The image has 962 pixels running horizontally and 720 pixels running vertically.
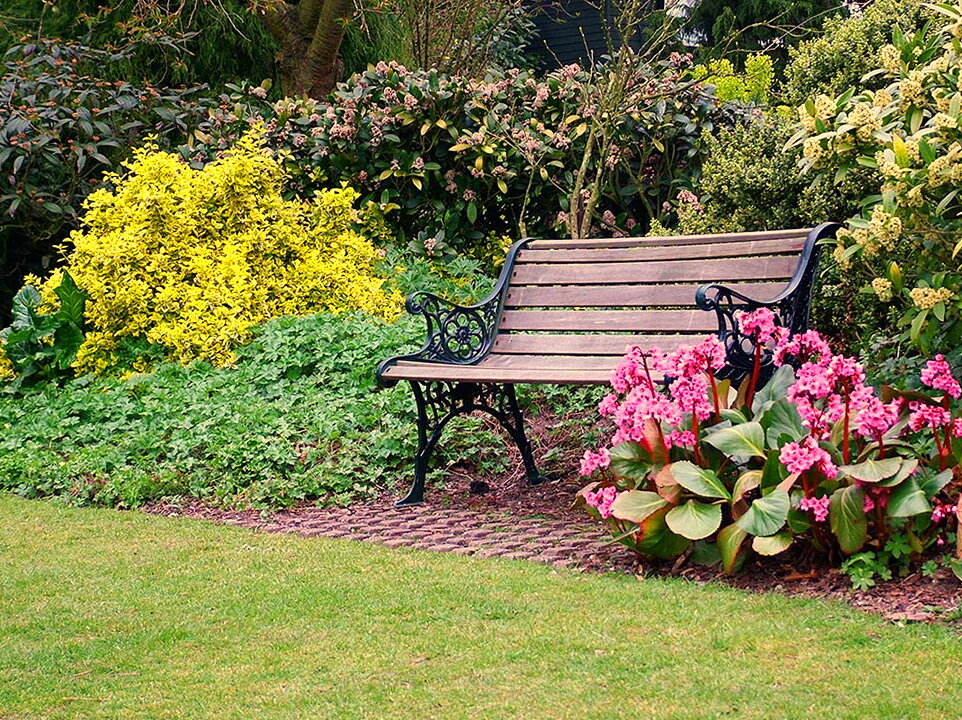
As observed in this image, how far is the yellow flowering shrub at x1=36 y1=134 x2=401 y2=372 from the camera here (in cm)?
784

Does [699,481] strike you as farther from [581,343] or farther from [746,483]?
[581,343]

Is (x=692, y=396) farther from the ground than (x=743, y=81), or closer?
closer

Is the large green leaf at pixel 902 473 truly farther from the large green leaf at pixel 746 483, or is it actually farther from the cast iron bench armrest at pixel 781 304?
the cast iron bench armrest at pixel 781 304

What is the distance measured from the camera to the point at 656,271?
235 inches

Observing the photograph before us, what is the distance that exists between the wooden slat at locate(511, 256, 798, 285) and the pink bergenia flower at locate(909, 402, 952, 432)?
1362 millimetres

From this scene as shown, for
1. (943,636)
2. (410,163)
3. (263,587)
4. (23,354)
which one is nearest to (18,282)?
(23,354)

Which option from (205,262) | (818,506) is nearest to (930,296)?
(818,506)

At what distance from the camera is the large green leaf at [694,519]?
13.6ft

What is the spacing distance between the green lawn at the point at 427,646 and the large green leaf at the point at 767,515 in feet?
0.73

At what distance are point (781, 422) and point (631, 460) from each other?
542 mm

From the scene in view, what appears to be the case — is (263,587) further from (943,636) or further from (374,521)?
(943,636)

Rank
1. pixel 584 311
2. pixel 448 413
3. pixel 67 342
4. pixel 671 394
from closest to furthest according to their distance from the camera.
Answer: pixel 671 394 < pixel 448 413 < pixel 584 311 < pixel 67 342

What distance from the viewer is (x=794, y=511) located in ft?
13.5

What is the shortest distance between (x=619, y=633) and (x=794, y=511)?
2.70 ft
